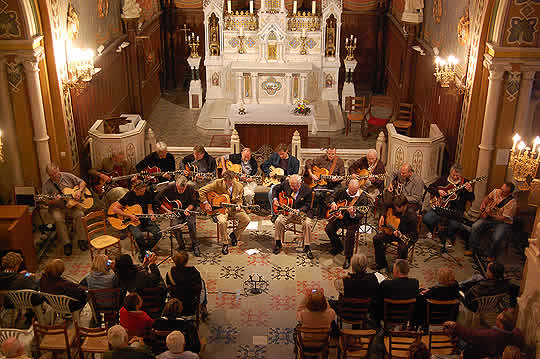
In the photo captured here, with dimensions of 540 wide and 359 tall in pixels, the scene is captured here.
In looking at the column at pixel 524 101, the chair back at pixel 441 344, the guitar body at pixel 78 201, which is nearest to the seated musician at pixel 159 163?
the guitar body at pixel 78 201

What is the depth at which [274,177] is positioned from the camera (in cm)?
1120

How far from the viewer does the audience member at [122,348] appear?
6301mm

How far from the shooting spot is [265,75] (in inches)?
675

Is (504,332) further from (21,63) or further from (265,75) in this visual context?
(265,75)

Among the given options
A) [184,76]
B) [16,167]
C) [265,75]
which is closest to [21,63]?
[16,167]

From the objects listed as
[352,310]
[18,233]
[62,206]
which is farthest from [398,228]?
→ [18,233]

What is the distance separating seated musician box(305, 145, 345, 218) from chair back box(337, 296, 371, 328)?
143 inches

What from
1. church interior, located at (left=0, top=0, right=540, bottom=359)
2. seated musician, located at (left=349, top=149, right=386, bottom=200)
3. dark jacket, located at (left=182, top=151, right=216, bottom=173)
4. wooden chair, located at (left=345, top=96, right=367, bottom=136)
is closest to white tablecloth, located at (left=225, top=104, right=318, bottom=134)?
church interior, located at (left=0, top=0, right=540, bottom=359)

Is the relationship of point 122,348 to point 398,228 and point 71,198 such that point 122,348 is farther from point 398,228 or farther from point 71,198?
point 398,228

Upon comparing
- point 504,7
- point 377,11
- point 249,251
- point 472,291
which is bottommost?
point 249,251

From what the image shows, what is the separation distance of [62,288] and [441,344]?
4.62m

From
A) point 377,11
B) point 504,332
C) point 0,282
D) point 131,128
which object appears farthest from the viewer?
point 377,11

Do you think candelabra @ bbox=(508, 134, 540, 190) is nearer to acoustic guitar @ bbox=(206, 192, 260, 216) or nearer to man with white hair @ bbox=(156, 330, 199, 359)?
acoustic guitar @ bbox=(206, 192, 260, 216)

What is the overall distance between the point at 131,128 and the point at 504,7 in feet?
24.6
